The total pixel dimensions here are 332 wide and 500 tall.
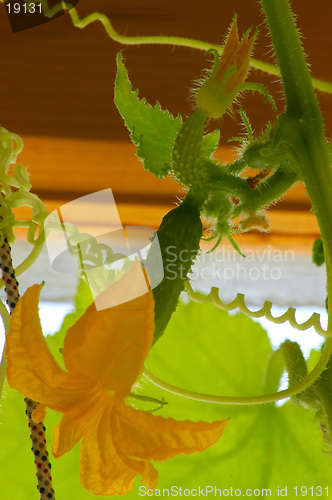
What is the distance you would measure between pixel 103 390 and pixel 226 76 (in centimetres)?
15

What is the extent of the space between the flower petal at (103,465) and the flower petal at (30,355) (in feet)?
0.10

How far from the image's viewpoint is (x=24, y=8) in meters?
0.47

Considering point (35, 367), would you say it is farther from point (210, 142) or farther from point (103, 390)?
point (210, 142)

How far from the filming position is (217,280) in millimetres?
781

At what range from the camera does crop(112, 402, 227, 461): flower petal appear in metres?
0.23

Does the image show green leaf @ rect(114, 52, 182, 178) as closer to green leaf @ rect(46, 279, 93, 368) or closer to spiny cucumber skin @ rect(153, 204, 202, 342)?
spiny cucumber skin @ rect(153, 204, 202, 342)

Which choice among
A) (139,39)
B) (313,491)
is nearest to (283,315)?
(139,39)

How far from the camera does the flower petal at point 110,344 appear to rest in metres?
0.23

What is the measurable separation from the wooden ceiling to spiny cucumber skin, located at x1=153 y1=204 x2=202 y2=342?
0.23 m

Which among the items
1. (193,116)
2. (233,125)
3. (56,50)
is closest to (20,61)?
(56,50)

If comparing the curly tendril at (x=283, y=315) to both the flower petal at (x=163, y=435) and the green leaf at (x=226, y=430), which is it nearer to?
the flower petal at (x=163, y=435)

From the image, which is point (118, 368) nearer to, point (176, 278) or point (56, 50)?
point (176, 278)

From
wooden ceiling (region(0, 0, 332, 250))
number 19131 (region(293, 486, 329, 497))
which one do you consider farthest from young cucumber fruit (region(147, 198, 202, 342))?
number 19131 (region(293, 486, 329, 497))

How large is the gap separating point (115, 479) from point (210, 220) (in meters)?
0.14
